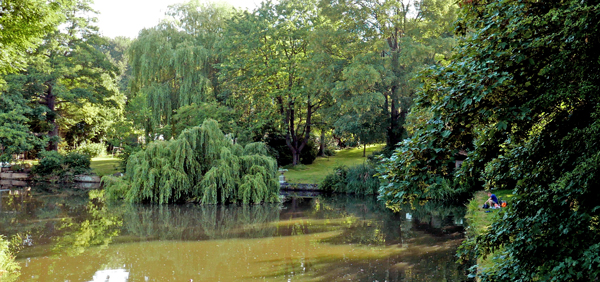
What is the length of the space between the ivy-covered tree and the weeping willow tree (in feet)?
42.5

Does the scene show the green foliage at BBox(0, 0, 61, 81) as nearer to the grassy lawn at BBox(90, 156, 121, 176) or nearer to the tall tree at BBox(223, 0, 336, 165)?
the grassy lawn at BBox(90, 156, 121, 176)

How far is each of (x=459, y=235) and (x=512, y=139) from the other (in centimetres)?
838

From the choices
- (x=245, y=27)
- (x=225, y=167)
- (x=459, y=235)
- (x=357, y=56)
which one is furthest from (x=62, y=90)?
(x=459, y=235)

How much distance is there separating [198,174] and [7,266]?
8876 mm

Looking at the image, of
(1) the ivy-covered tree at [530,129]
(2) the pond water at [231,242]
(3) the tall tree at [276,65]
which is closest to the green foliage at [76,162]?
(2) the pond water at [231,242]

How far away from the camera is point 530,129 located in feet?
12.4

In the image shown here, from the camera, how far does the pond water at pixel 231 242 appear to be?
27.0ft

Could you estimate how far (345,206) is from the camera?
17078 millimetres

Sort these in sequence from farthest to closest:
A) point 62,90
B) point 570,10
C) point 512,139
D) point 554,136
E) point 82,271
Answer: point 62,90 → point 82,271 → point 512,139 → point 554,136 → point 570,10

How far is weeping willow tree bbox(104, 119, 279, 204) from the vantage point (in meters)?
16.1

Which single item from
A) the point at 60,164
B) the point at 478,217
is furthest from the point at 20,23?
the point at 60,164

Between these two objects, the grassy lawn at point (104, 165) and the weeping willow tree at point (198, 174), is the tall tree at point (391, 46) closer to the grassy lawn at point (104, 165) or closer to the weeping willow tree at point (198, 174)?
the weeping willow tree at point (198, 174)

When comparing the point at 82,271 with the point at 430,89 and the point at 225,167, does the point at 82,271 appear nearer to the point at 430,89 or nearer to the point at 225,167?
the point at 430,89

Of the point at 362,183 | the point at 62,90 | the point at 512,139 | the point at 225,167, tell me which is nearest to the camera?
the point at 512,139
